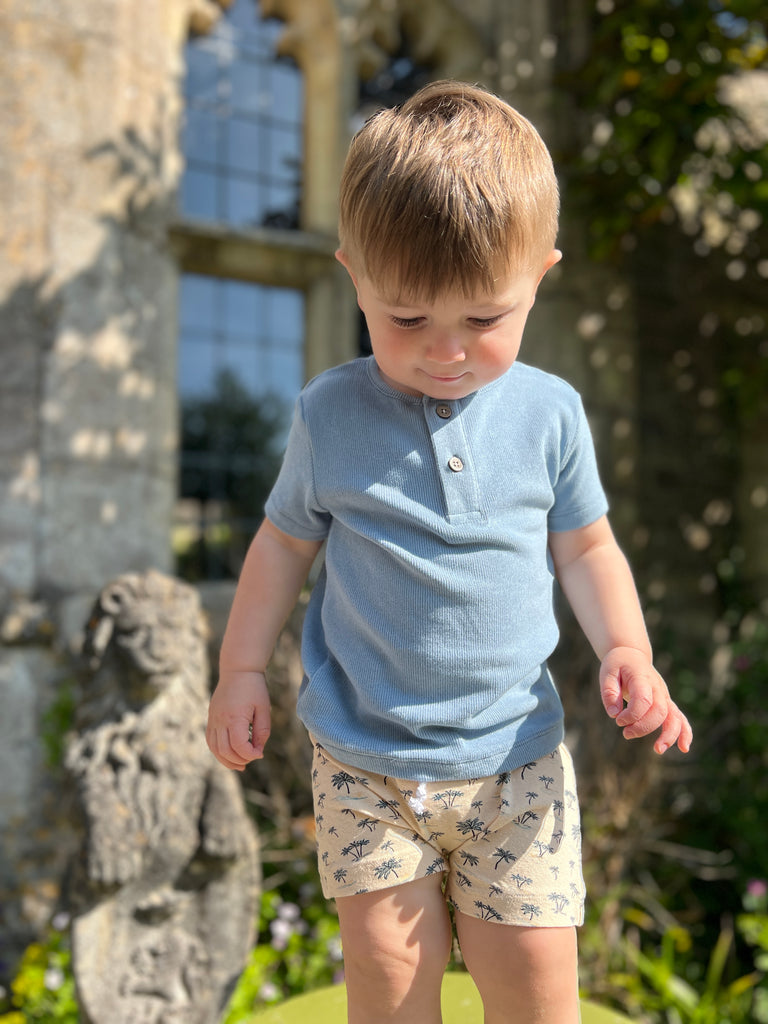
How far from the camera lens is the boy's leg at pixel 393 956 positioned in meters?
1.25

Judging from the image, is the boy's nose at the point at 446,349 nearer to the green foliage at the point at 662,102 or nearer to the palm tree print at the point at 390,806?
the palm tree print at the point at 390,806

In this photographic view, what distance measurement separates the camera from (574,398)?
1.39m

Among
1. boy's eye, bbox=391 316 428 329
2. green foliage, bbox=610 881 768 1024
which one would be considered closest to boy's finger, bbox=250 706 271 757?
Answer: boy's eye, bbox=391 316 428 329

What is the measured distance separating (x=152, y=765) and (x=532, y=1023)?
1.22m

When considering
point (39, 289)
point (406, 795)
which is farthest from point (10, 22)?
point (406, 795)

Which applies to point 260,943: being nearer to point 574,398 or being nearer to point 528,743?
point 528,743

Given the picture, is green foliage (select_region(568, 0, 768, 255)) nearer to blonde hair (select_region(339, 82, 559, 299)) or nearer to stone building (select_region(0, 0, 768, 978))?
stone building (select_region(0, 0, 768, 978))

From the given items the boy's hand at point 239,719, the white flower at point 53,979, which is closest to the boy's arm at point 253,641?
the boy's hand at point 239,719

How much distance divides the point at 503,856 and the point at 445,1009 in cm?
73

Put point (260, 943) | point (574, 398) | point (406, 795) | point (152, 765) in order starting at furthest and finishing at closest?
1. point (260, 943)
2. point (152, 765)
3. point (574, 398)
4. point (406, 795)

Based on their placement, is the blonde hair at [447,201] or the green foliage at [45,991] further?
the green foliage at [45,991]

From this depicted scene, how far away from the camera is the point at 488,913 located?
49.6 inches

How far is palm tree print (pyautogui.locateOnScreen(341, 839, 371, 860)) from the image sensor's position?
4.10 feet

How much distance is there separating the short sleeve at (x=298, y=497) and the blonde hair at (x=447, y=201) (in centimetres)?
30
